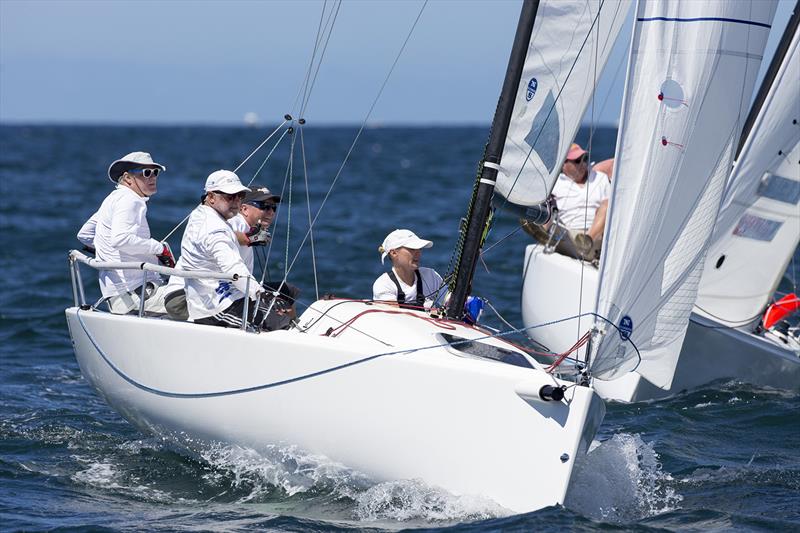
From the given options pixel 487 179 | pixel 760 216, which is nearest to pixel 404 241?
pixel 487 179

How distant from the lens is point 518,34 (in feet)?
19.8

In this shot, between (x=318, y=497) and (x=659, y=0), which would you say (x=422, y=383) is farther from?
(x=659, y=0)

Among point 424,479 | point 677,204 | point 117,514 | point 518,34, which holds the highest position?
point 518,34

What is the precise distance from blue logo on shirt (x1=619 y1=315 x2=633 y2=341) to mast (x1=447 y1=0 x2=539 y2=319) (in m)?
1.06

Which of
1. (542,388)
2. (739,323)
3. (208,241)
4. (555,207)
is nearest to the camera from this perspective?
(542,388)

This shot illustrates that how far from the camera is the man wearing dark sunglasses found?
6.12 metres

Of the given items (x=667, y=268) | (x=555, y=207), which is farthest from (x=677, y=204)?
(x=555, y=207)

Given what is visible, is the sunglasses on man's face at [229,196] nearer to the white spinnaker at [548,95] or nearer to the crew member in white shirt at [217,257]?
the crew member in white shirt at [217,257]

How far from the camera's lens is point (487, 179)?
5.95 meters

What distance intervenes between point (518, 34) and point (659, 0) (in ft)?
3.76

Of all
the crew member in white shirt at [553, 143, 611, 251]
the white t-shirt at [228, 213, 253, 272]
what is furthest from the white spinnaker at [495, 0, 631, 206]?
the crew member in white shirt at [553, 143, 611, 251]

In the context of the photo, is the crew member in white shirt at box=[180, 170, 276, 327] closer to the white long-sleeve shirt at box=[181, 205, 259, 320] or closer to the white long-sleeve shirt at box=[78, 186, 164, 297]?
the white long-sleeve shirt at box=[181, 205, 259, 320]

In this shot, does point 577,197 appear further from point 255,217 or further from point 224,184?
point 224,184

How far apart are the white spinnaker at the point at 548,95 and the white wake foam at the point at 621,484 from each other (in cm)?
154
